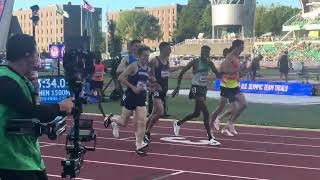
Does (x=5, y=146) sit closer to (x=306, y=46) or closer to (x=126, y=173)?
(x=126, y=173)

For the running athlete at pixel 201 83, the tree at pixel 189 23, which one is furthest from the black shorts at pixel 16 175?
the tree at pixel 189 23

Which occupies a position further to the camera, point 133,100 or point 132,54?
point 132,54

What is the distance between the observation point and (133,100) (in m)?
10.4

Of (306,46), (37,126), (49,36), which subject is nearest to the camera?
(37,126)

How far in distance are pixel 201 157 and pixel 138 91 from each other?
5.03ft

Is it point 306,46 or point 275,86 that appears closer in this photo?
point 275,86

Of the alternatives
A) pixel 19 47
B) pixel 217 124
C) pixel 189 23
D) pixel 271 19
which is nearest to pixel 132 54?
pixel 217 124

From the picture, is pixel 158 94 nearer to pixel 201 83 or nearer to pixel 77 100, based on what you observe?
pixel 201 83

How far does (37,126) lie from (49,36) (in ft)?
544

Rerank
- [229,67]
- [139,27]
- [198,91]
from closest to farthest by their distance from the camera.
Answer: [198,91] → [229,67] → [139,27]

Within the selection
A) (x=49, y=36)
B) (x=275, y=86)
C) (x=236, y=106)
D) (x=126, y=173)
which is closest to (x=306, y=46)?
(x=275, y=86)

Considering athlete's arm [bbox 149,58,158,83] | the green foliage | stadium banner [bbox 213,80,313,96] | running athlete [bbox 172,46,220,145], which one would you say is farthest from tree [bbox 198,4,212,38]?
athlete's arm [bbox 149,58,158,83]

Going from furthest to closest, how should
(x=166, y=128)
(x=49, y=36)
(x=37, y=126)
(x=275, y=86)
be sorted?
(x=49, y=36)
(x=275, y=86)
(x=166, y=128)
(x=37, y=126)

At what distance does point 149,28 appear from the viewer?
137 m
